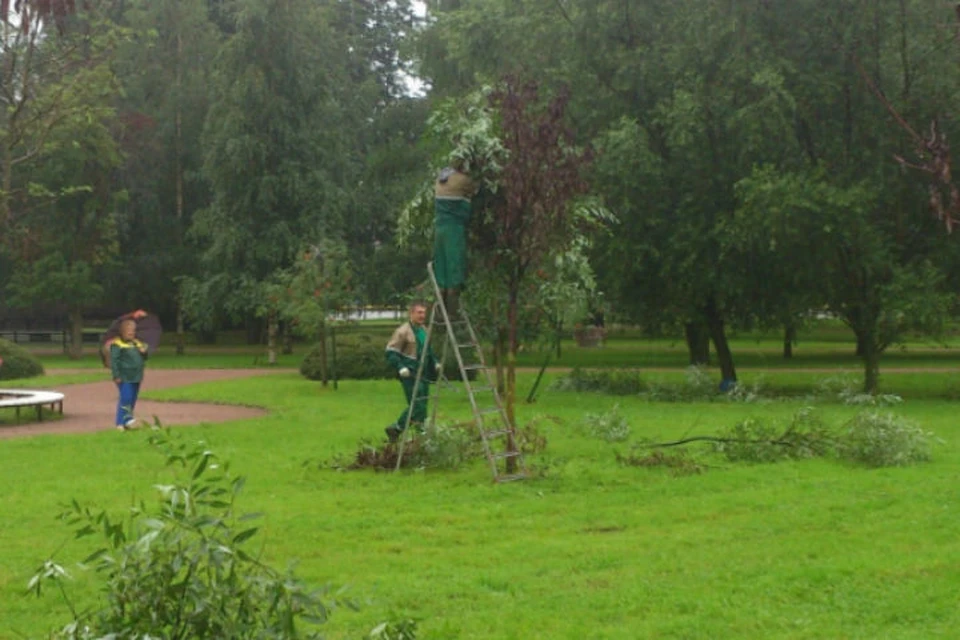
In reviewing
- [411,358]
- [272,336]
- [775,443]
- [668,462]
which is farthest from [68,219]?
[775,443]

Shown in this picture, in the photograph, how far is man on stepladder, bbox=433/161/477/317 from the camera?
39.2 feet

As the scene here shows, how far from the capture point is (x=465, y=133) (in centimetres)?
1204

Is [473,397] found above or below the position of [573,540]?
above

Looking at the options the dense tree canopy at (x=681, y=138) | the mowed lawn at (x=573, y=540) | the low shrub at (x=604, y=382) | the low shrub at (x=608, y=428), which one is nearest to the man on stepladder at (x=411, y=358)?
the mowed lawn at (x=573, y=540)

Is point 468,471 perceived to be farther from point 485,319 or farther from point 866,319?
point 866,319

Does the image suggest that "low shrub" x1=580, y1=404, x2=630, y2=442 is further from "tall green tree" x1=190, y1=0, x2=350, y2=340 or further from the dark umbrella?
"tall green tree" x1=190, y1=0, x2=350, y2=340

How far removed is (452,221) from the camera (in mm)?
12016

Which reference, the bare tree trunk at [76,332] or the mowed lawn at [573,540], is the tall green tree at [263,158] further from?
the mowed lawn at [573,540]

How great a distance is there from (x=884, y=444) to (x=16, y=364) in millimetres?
24396

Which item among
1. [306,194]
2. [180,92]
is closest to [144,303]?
[180,92]

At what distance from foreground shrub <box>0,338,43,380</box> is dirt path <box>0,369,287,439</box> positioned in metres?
2.96

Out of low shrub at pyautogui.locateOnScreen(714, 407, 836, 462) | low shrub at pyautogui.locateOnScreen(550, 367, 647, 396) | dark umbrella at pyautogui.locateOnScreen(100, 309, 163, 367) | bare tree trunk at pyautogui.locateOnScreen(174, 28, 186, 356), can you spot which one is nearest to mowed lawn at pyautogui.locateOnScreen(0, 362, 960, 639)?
low shrub at pyautogui.locateOnScreen(714, 407, 836, 462)

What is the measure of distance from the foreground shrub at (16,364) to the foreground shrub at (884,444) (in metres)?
23.6

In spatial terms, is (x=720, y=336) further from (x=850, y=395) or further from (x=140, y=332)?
(x=140, y=332)
